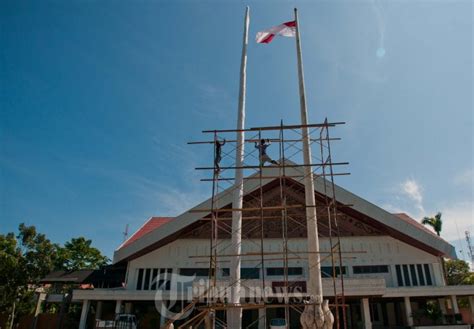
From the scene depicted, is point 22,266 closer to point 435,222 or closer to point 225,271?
point 225,271

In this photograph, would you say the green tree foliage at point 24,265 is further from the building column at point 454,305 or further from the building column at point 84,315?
the building column at point 454,305

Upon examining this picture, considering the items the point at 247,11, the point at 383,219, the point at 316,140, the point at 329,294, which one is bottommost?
the point at 329,294

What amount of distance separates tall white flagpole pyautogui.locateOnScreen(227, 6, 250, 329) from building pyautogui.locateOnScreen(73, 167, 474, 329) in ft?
11.7

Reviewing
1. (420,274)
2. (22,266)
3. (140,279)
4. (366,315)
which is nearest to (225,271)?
(140,279)

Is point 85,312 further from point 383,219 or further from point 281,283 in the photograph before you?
point 383,219

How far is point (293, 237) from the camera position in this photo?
60.7ft

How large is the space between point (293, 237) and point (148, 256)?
8.39 m

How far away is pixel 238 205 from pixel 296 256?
6.93 meters

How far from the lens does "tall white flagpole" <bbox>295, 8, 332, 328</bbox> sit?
A: 424 inches

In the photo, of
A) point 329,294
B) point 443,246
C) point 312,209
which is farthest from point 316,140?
point 443,246

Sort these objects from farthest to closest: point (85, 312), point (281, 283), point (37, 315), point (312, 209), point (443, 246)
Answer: point (37, 315) → point (85, 312) → point (443, 246) → point (281, 283) → point (312, 209)

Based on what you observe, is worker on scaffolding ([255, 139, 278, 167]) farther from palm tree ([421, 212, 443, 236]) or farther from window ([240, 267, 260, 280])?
palm tree ([421, 212, 443, 236])

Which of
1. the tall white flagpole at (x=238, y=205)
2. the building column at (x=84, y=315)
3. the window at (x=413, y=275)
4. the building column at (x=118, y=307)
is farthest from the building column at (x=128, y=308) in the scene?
the window at (x=413, y=275)

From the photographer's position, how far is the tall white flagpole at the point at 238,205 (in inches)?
454
